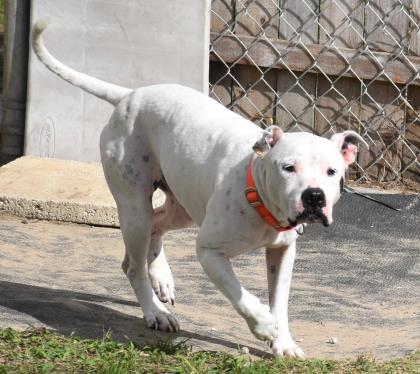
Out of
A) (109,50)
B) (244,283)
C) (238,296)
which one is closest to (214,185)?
(238,296)

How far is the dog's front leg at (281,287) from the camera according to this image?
5188 millimetres

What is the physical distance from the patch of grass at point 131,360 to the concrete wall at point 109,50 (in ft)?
12.4

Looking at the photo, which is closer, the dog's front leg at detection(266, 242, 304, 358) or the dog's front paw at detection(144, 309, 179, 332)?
the dog's front leg at detection(266, 242, 304, 358)

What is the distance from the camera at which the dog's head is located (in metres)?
4.58

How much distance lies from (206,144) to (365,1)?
12.9ft

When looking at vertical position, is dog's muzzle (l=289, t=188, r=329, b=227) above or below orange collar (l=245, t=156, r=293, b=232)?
above

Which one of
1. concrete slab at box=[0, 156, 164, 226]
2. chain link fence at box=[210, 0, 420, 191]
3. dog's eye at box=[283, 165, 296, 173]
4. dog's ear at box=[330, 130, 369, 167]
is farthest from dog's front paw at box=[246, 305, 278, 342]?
chain link fence at box=[210, 0, 420, 191]

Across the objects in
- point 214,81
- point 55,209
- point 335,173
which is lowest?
point 55,209

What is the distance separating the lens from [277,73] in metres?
9.07

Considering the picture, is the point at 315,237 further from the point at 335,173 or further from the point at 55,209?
the point at 335,173

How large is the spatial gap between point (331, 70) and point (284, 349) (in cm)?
420

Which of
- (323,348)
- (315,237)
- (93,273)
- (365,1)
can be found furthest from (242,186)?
(365,1)

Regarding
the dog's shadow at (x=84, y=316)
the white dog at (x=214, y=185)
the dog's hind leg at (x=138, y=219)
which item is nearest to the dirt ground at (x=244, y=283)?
the dog's shadow at (x=84, y=316)

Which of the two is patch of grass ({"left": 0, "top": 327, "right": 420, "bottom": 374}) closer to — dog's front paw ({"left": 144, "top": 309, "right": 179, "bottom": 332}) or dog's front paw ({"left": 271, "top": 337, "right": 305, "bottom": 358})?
dog's front paw ({"left": 271, "top": 337, "right": 305, "bottom": 358})
